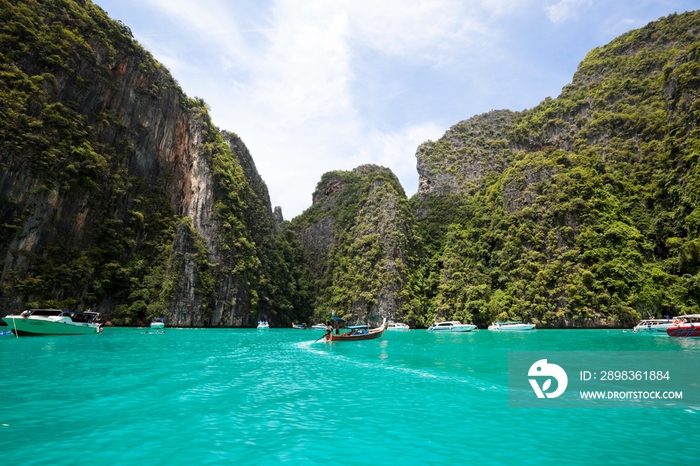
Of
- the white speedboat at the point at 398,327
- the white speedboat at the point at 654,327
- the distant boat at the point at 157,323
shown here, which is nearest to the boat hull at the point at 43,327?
the distant boat at the point at 157,323

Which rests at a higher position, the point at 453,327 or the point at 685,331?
the point at 685,331

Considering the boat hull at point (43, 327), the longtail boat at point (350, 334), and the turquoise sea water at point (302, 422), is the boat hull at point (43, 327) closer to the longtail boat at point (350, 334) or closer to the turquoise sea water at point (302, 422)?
the turquoise sea water at point (302, 422)

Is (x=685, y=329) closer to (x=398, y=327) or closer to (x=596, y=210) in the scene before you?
(x=596, y=210)

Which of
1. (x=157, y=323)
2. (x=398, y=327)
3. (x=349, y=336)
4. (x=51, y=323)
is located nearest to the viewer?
(x=51, y=323)

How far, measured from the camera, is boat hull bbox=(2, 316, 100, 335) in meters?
40.5

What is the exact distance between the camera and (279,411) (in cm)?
1341

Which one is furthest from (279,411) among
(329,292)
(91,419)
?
(329,292)

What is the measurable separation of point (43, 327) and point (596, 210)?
98.4 m

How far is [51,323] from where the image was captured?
42.9 m

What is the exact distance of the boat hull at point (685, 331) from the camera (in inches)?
1769

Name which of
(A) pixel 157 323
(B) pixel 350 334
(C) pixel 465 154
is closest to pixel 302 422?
(B) pixel 350 334

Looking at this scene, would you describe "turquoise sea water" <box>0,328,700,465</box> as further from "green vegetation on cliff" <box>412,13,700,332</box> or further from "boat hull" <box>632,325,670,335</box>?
"green vegetation on cliff" <box>412,13,700,332</box>

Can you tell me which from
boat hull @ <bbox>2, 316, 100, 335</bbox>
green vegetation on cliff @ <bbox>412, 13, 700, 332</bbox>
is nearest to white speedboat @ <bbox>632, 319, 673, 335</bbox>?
green vegetation on cliff @ <bbox>412, 13, 700, 332</bbox>

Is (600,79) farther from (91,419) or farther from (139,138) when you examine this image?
(91,419)
